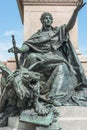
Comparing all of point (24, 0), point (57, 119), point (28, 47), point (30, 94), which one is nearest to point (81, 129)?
point (57, 119)

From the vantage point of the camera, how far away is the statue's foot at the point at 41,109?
29.6 feet

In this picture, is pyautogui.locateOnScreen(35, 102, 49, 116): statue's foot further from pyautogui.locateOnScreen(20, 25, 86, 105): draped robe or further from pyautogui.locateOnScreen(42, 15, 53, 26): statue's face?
pyautogui.locateOnScreen(42, 15, 53, 26): statue's face

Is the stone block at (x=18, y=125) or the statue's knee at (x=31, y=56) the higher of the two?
the statue's knee at (x=31, y=56)

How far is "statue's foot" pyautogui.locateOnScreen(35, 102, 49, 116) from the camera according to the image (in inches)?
355

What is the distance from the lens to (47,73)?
10586 mm

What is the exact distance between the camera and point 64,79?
10297mm

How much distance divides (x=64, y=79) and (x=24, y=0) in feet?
11.8

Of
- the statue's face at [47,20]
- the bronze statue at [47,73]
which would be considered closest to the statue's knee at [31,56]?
the bronze statue at [47,73]

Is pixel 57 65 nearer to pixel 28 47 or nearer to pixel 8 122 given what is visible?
pixel 28 47

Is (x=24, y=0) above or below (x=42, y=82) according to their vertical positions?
above

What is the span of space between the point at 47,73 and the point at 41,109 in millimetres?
1633

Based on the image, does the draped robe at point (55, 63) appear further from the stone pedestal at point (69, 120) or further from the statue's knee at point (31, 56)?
the stone pedestal at point (69, 120)

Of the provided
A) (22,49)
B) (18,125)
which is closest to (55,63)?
(22,49)

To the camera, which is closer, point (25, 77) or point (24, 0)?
point (25, 77)
